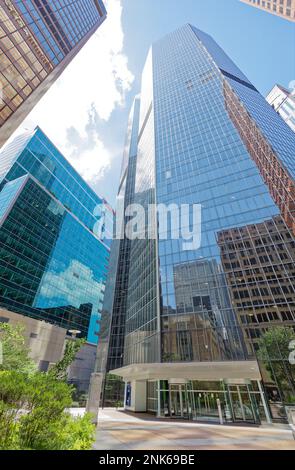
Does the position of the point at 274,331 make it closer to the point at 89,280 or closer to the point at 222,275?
the point at 222,275

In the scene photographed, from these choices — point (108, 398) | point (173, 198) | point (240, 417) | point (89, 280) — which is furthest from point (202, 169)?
point (89, 280)

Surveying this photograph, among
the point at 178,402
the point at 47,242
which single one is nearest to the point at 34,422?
the point at 178,402

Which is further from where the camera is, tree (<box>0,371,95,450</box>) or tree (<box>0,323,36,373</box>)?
tree (<box>0,323,36,373</box>)

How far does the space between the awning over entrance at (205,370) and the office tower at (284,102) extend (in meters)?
→ 135

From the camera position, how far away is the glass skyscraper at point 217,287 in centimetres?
2192

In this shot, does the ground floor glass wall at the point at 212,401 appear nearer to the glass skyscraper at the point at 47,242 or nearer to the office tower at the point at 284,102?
the glass skyscraper at the point at 47,242

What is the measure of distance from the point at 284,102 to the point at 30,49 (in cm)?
15812

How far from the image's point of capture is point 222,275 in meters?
26.8

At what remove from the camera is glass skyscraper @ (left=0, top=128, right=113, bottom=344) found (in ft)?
167

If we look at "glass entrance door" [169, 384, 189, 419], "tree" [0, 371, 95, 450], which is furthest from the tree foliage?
"glass entrance door" [169, 384, 189, 419]

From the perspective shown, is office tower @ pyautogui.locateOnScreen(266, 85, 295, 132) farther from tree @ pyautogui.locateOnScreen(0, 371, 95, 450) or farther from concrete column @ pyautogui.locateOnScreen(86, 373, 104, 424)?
tree @ pyautogui.locateOnScreen(0, 371, 95, 450)

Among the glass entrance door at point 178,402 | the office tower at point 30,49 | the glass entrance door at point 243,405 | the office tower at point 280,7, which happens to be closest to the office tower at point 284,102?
the office tower at point 280,7

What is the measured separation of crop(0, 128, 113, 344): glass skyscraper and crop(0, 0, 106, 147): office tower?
33665 mm

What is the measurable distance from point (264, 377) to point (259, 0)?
71418 millimetres
